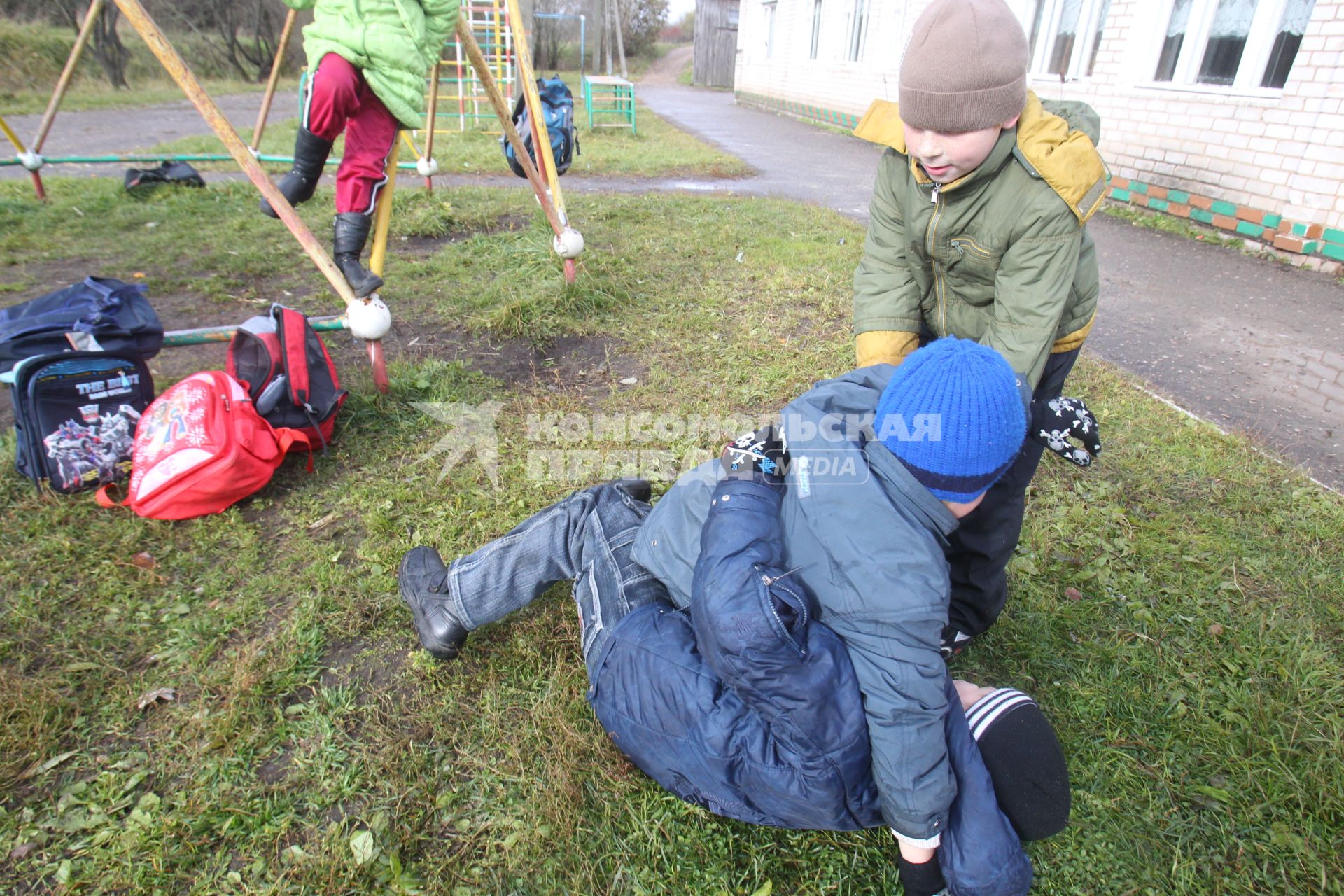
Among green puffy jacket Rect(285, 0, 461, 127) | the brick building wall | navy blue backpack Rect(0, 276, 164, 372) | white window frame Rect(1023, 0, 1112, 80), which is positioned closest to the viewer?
navy blue backpack Rect(0, 276, 164, 372)

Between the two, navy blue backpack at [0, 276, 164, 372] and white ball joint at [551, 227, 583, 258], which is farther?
white ball joint at [551, 227, 583, 258]

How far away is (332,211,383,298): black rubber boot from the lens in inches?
123

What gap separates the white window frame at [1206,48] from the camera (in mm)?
5875

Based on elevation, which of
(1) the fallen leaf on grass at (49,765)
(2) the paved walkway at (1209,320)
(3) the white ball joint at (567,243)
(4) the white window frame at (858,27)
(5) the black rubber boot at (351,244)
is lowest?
(1) the fallen leaf on grass at (49,765)

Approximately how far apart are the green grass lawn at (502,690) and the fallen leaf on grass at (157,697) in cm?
2

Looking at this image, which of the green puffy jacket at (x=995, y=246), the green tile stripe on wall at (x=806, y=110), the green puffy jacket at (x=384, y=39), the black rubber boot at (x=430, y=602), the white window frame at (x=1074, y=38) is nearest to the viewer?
the green puffy jacket at (x=995, y=246)

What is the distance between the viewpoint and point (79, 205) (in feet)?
19.9

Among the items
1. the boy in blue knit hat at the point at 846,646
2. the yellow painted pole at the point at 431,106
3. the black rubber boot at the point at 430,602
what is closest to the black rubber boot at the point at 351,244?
the black rubber boot at the point at 430,602

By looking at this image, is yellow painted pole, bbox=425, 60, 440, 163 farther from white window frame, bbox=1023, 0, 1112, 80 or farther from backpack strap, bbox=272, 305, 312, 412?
white window frame, bbox=1023, 0, 1112, 80

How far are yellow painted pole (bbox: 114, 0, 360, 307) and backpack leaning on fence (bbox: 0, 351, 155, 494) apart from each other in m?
0.76

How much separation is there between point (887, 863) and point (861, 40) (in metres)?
14.4

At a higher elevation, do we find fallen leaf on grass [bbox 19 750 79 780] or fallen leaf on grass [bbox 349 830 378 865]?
fallen leaf on grass [bbox 19 750 79 780]

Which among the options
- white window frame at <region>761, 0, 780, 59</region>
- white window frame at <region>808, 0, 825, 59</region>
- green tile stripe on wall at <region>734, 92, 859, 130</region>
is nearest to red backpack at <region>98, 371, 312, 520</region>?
green tile stripe on wall at <region>734, 92, 859, 130</region>

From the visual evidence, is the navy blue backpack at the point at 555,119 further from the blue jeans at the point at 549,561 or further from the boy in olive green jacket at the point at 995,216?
the blue jeans at the point at 549,561
